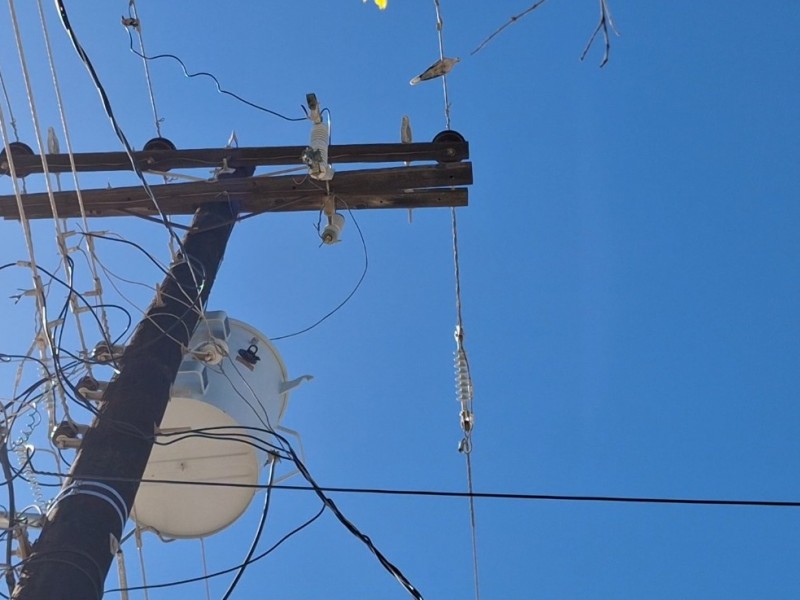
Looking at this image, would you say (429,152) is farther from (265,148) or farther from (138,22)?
(138,22)

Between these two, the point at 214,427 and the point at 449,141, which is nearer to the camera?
the point at 214,427

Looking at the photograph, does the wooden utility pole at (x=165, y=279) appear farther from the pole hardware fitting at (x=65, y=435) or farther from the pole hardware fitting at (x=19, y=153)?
the pole hardware fitting at (x=65, y=435)

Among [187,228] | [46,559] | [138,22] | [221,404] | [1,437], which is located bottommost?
[46,559]

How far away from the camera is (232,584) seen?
5055mm

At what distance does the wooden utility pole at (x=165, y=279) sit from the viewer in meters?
3.92

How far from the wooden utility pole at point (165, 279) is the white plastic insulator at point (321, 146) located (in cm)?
20

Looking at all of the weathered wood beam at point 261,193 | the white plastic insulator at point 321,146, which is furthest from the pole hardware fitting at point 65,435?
the white plastic insulator at point 321,146

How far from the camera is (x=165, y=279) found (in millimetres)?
5477

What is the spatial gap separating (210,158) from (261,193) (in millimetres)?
632

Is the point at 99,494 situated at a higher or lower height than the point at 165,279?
lower

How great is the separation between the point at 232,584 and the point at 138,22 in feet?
14.1

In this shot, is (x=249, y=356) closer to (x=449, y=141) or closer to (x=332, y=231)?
(x=332, y=231)

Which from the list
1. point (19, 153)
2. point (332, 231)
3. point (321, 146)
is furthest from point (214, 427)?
point (19, 153)

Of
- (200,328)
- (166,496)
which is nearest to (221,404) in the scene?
(200,328)
